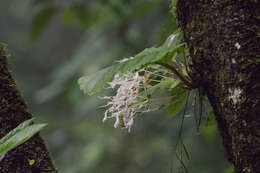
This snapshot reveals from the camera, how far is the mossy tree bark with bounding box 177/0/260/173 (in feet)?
2.94

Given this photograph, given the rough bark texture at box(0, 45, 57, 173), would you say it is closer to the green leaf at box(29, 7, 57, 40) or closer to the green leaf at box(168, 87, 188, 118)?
the green leaf at box(168, 87, 188, 118)

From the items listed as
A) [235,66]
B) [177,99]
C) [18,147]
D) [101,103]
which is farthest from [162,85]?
[101,103]

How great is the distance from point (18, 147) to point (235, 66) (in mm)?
570

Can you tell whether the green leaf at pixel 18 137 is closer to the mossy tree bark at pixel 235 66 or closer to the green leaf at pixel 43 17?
the mossy tree bark at pixel 235 66

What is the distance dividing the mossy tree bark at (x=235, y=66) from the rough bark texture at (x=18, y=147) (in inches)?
18.3

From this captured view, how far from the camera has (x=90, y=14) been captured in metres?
3.13

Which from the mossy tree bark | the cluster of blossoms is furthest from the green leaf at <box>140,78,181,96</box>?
the mossy tree bark

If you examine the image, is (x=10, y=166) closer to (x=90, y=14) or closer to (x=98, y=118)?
(x=90, y=14)

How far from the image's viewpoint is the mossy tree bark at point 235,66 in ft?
2.94

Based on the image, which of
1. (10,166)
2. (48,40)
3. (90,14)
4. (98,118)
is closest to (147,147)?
(98,118)

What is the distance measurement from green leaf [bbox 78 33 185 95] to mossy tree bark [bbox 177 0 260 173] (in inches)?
3.3

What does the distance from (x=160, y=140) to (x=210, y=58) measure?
468 cm

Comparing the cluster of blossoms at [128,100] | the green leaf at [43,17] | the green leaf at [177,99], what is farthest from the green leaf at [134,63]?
the green leaf at [43,17]

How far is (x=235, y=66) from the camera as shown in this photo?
36.0 inches
